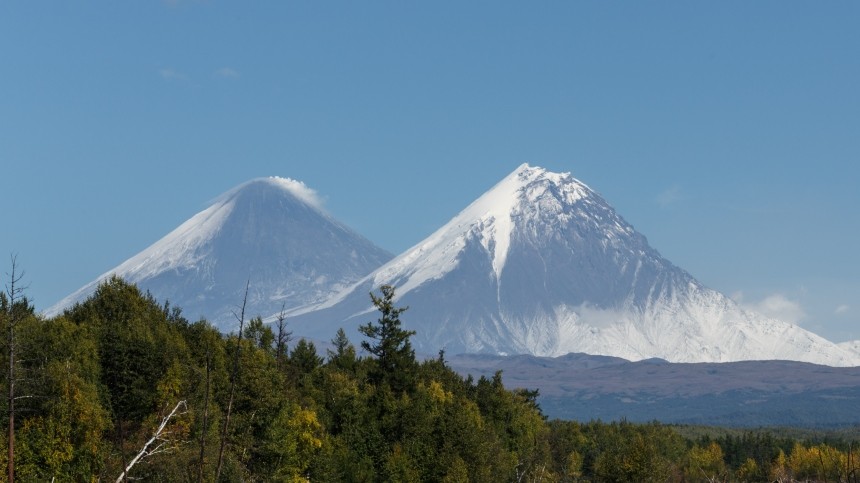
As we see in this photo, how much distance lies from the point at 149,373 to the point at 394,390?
133ft

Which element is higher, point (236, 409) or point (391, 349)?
point (391, 349)

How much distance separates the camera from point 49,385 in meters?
77.2

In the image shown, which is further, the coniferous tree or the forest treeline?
the coniferous tree

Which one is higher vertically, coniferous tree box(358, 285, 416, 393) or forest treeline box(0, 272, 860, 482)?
coniferous tree box(358, 285, 416, 393)

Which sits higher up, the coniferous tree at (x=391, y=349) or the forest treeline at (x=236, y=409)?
the coniferous tree at (x=391, y=349)

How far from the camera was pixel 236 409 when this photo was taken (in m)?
95.1

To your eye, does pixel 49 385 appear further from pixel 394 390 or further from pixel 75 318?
pixel 394 390

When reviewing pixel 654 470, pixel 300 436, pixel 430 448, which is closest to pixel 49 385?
pixel 300 436

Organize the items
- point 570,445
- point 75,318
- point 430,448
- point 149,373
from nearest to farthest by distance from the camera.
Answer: point 149,373 < point 75,318 < point 430,448 < point 570,445

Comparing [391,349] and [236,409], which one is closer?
[236,409]

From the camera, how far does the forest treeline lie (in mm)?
74438

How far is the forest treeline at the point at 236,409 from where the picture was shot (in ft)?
244

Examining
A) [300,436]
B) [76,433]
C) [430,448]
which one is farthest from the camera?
[430,448]

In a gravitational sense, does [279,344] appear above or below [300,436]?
above
